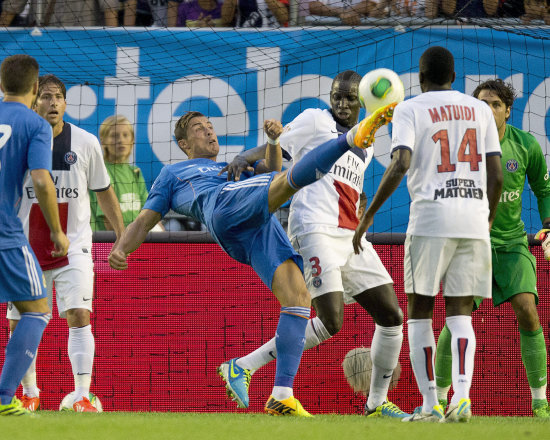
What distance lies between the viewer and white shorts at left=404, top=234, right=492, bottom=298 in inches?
211

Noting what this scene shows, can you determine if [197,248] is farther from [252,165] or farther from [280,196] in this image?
[280,196]

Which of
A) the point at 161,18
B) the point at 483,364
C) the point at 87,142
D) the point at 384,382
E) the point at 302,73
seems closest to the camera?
the point at 384,382

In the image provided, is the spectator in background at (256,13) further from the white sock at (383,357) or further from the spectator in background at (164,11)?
the white sock at (383,357)

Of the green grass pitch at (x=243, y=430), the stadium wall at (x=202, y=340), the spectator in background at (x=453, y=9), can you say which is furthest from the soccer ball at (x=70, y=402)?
the spectator in background at (x=453, y=9)

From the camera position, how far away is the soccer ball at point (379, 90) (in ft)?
19.1

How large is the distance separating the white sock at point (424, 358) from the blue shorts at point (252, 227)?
1043 mm

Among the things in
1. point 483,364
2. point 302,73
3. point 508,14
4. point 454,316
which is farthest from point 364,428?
point 508,14

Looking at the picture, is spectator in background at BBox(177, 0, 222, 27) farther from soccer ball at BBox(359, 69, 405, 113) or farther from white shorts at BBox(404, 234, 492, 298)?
white shorts at BBox(404, 234, 492, 298)

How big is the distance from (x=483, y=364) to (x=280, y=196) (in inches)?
117

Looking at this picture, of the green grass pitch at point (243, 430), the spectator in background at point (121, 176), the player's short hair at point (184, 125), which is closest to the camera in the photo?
the green grass pitch at point (243, 430)

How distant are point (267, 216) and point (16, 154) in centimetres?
156

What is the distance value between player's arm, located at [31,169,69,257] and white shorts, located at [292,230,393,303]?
1.85 meters

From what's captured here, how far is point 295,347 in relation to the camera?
6.00m

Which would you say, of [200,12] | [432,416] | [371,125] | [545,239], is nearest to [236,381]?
[432,416]
